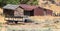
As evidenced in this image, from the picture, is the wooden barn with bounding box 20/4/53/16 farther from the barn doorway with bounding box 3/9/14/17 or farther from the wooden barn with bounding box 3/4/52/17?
the barn doorway with bounding box 3/9/14/17

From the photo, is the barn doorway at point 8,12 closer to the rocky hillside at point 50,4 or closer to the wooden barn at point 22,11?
the wooden barn at point 22,11

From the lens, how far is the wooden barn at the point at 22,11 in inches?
2360

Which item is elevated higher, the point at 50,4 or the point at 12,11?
the point at 50,4

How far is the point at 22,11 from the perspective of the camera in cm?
6247

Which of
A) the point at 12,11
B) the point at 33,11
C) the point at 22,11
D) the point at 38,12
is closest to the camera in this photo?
the point at 12,11

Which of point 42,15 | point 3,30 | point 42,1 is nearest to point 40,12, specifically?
point 42,15

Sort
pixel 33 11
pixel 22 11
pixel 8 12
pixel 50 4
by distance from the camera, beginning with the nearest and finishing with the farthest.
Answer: pixel 8 12
pixel 22 11
pixel 33 11
pixel 50 4

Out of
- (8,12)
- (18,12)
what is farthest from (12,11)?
(18,12)

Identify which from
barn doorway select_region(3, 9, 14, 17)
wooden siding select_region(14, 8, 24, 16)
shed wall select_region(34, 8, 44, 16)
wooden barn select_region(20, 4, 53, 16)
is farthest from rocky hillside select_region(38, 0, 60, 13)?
barn doorway select_region(3, 9, 14, 17)

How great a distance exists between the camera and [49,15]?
67.7 m

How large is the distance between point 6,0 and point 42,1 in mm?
24183

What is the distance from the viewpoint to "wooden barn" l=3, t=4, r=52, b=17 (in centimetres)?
5994

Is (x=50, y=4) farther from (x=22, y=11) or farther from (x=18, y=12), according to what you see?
(x=18, y=12)

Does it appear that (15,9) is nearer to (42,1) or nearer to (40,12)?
(40,12)
